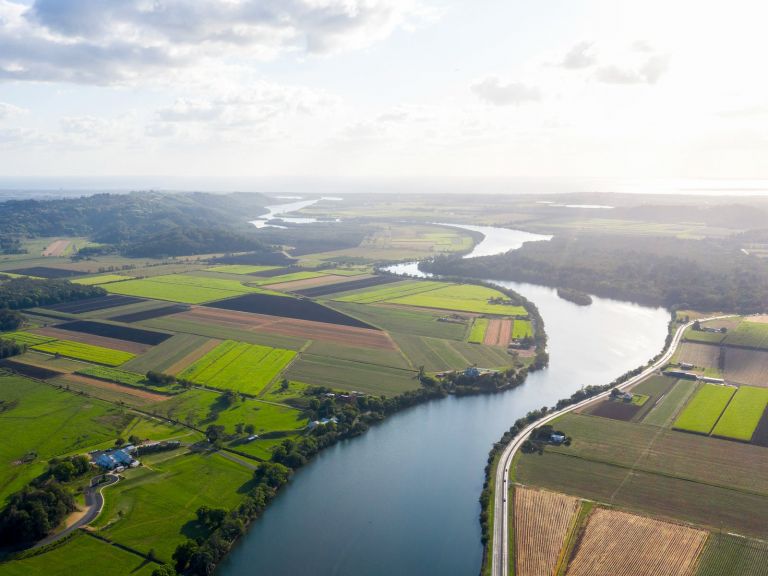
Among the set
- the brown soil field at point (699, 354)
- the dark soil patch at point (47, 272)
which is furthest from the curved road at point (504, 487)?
the dark soil patch at point (47, 272)

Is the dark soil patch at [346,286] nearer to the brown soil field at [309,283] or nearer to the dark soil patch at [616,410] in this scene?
the brown soil field at [309,283]

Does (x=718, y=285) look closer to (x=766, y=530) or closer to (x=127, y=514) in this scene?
(x=766, y=530)

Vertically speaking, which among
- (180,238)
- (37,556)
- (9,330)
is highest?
(180,238)

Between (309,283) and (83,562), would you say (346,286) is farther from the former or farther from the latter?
(83,562)

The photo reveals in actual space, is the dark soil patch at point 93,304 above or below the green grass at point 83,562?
above

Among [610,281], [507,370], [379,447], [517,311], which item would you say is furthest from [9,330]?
[610,281]
